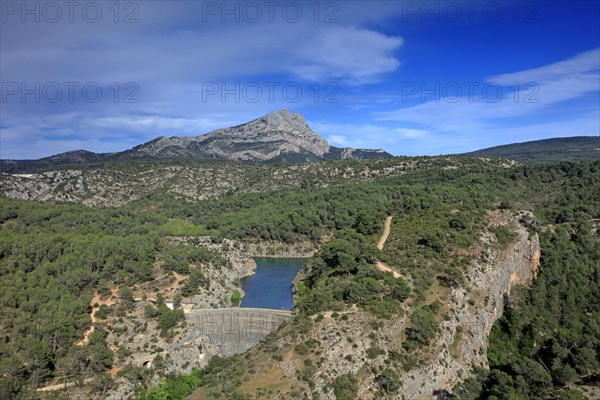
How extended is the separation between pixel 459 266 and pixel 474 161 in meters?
102

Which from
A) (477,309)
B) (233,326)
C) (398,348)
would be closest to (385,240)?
(477,309)

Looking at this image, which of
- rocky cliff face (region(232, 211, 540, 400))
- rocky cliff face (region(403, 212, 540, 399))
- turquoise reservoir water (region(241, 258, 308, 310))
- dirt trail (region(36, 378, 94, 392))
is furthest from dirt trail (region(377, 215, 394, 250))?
dirt trail (region(36, 378, 94, 392))

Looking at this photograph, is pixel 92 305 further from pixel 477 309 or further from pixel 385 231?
pixel 477 309

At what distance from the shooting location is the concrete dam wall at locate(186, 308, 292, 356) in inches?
1951

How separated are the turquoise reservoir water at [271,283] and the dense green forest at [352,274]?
4450 mm

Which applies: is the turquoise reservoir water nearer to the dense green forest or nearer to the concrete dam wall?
the dense green forest

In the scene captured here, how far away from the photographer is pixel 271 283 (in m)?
71.7

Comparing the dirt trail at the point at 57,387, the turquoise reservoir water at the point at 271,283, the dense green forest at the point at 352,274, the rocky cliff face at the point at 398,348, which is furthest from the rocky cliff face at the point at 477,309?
the dirt trail at the point at 57,387

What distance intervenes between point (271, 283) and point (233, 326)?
2141cm

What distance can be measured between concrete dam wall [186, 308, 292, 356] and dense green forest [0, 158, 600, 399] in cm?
536

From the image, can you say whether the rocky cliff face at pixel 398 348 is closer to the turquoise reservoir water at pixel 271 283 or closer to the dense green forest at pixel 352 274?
the dense green forest at pixel 352 274

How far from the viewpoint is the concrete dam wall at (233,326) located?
49.6 m

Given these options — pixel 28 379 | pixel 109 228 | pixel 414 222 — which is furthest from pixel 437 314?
pixel 109 228

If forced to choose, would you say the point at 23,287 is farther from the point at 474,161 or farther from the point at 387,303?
the point at 474,161
